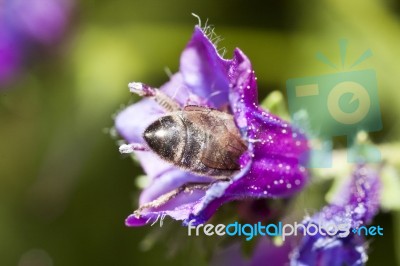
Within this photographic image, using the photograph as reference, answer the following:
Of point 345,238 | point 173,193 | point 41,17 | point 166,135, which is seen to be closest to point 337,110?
point 345,238

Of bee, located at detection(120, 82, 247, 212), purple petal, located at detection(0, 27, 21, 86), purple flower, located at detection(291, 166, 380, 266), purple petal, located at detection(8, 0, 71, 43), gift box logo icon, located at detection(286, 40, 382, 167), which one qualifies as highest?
purple petal, located at detection(8, 0, 71, 43)

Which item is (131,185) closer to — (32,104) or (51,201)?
(51,201)

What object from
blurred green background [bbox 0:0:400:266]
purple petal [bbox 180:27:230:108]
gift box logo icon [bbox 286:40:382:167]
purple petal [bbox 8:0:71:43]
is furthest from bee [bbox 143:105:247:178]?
purple petal [bbox 8:0:71:43]

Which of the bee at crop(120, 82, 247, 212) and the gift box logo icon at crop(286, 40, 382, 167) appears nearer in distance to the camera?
the bee at crop(120, 82, 247, 212)

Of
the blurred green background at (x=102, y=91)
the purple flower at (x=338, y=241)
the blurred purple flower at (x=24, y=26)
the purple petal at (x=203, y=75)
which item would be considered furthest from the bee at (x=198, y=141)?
the blurred purple flower at (x=24, y=26)

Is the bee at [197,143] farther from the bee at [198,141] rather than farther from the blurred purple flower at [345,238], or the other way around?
the blurred purple flower at [345,238]

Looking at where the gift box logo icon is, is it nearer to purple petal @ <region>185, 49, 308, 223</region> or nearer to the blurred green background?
purple petal @ <region>185, 49, 308, 223</region>
